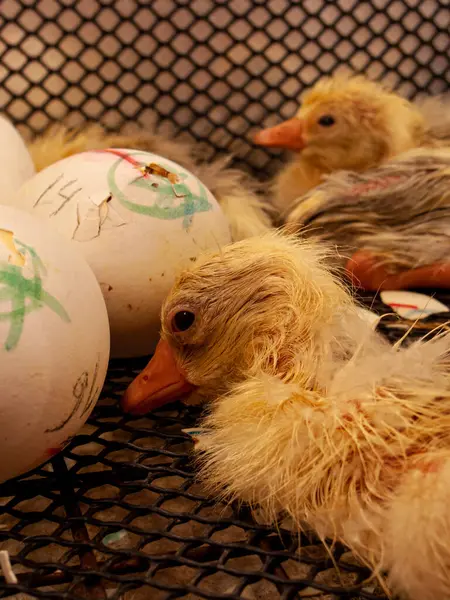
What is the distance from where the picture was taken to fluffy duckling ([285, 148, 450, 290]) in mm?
875

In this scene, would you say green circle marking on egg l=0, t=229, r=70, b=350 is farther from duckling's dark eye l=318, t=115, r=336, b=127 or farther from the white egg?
duckling's dark eye l=318, t=115, r=336, b=127

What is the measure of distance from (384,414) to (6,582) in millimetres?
294

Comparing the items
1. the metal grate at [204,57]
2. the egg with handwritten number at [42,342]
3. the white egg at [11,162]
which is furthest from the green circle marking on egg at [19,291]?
the metal grate at [204,57]

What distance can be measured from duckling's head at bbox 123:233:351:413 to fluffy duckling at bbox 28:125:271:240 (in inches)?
11.4

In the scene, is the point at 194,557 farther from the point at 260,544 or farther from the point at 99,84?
the point at 99,84

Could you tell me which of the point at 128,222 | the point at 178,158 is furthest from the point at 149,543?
the point at 178,158

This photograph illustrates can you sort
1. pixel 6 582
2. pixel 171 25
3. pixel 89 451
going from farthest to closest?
pixel 171 25 < pixel 89 451 < pixel 6 582

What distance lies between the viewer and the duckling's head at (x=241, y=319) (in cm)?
57

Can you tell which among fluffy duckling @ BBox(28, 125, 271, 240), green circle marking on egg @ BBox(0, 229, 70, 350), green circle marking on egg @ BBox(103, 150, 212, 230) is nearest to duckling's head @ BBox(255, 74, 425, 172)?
fluffy duckling @ BBox(28, 125, 271, 240)

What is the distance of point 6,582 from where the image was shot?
43 cm

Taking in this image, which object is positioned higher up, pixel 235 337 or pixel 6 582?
pixel 235 337

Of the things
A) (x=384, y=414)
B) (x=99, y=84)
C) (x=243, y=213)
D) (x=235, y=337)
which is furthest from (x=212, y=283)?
(x=99, y=84)

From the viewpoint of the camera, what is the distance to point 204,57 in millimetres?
1285

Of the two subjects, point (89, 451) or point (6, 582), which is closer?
point (6, 582)
